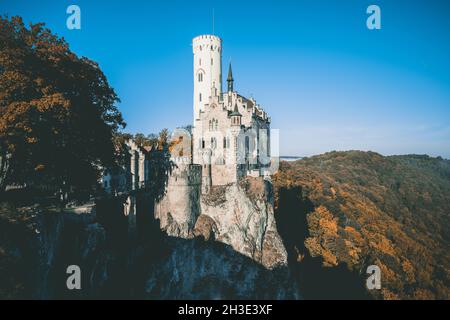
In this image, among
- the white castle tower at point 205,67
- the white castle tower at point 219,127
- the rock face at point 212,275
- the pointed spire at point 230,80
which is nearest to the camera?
the rock face at point 212,275

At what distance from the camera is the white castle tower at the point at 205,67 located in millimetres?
46062

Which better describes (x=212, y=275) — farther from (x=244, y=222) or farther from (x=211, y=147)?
(x=211, y=147)

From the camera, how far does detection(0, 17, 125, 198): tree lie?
19.6 m

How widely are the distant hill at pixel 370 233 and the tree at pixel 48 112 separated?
2835 cm

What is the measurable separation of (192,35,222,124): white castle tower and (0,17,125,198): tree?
2020 cm

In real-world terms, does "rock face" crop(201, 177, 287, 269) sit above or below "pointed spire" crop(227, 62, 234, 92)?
below

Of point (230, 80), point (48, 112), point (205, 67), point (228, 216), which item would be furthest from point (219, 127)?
point (48, 112)

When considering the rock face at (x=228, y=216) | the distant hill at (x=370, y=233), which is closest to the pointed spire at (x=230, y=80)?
the rock face at (x=228, y=216)

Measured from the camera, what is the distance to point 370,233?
5872cm

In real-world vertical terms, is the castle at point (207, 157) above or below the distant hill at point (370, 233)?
above

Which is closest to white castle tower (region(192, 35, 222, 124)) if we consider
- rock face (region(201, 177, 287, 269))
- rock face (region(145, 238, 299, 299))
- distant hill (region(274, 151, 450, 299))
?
rock face (region(201, 177, 287, 269))

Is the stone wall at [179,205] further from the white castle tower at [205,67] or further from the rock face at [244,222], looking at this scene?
the white castle tower at [205,67]

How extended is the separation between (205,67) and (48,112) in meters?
28.3

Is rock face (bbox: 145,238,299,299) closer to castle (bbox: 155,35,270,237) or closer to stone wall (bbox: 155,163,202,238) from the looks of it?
stone wall (bbox: 155,163,202,238)
